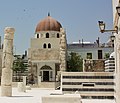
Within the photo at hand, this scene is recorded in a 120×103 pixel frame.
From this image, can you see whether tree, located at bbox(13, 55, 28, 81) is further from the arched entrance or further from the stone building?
the arched entrance

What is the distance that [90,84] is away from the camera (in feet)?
36.7

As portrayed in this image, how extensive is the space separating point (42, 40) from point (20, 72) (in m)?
6.30

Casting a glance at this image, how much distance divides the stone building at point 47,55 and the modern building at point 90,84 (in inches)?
951

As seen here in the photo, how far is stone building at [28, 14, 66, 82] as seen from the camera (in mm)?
37688

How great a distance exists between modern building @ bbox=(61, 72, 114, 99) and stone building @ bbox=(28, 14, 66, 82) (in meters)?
24.1

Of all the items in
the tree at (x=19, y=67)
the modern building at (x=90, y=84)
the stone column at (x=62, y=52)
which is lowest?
the modern building at (x=90, y=84)

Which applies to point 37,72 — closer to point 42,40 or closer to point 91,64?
point 42,40

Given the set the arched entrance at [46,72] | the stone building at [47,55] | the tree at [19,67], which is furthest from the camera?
the tree at [19,67]

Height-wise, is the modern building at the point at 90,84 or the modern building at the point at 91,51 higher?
the modern building at the point at 91,51

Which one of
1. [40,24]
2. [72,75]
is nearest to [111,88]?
[72,75]

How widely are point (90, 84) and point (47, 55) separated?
27.6 m

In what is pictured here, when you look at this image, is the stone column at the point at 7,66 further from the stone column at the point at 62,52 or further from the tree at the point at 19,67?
the tree at the point at 19,67

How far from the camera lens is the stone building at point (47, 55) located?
37688mm

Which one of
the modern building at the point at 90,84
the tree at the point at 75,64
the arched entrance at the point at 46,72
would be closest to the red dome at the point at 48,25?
the tree at the point at 75,64
